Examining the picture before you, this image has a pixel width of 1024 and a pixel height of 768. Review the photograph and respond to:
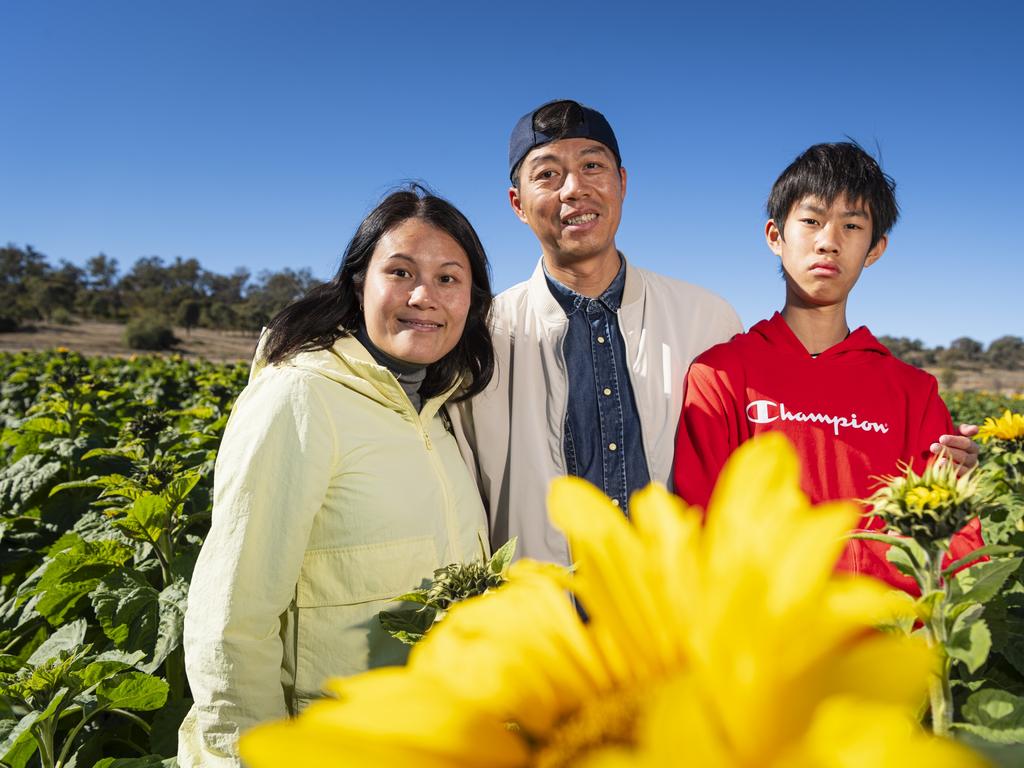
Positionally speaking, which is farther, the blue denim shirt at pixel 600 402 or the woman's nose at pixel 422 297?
the blue denim shirt at pixel 600 402

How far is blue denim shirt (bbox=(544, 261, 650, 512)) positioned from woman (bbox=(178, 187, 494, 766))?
603 millimetres

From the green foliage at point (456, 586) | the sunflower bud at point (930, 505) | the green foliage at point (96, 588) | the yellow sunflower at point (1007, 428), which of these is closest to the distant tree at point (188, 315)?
the green foliage at point (96, 588)

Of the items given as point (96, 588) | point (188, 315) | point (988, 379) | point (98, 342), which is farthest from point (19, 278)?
point (988, 379)

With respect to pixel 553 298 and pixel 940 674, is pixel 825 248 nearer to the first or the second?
pixel 553 298

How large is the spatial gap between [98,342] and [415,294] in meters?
34.7

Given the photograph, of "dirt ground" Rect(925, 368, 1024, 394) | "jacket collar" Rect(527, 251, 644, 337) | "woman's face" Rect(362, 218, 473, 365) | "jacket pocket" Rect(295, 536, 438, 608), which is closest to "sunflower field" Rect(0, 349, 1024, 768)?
"jacket pocket" Rect(295, 536, 438, 608)

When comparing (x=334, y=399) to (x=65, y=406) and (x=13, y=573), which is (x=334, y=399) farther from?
(x=65, y=406)

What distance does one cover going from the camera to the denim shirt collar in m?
2.59

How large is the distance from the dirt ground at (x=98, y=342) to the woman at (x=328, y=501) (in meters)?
26.1

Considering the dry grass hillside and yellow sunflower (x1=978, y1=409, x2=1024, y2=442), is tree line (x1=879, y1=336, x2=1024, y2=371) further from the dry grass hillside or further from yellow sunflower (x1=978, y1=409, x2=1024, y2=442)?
yellow sunflower (x1=978, y1=409, x2=1024, y2=442)

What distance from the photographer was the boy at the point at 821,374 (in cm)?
196

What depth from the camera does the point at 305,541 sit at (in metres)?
1.54

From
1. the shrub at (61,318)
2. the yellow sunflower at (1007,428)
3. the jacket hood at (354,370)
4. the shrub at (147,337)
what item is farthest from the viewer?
the shrub at (61,318)

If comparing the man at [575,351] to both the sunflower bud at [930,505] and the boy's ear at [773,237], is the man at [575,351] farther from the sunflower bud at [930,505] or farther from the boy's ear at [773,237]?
the sunflower bud at [930,505]
